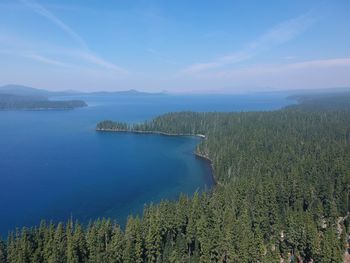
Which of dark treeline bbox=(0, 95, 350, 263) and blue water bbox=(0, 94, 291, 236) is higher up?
dark treeline bbox=(0, 95, 350, 263)

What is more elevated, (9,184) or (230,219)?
(230,219)

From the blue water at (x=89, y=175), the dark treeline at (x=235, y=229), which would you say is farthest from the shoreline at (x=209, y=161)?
the dark treeline at (x=235, y=229)

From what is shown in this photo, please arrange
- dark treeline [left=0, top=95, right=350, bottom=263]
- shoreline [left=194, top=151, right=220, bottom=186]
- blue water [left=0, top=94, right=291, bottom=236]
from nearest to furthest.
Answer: dark treeline [left=0, top=95, right=350, bottom=263] < blue water [left=0, top=94, right=291, bottom=236] < shoreline [left=194, top=151, right=220, bottom=186]

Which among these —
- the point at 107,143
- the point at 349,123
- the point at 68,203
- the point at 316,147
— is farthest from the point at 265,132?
the point at 68,203

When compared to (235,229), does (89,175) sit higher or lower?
lower

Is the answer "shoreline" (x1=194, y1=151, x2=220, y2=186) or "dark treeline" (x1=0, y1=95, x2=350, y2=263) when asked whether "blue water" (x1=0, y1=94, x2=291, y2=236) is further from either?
"dark treeline" (x1=0, y1=95, x2=350, y2=263)

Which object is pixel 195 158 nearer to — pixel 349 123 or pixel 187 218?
pixel 187 218

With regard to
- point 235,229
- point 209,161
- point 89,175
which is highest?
point 235,229

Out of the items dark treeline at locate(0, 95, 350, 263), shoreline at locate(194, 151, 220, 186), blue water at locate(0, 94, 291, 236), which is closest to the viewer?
dark treeline at locate(0, 95, 350, 263)

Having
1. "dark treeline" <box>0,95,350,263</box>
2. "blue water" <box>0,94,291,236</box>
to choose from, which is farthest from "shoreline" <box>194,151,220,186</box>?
"dark treeline" <box>0,95,350,263</box>

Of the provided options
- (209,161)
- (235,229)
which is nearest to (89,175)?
(209,161)

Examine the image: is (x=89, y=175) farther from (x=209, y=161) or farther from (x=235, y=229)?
(x=235, y=229)
